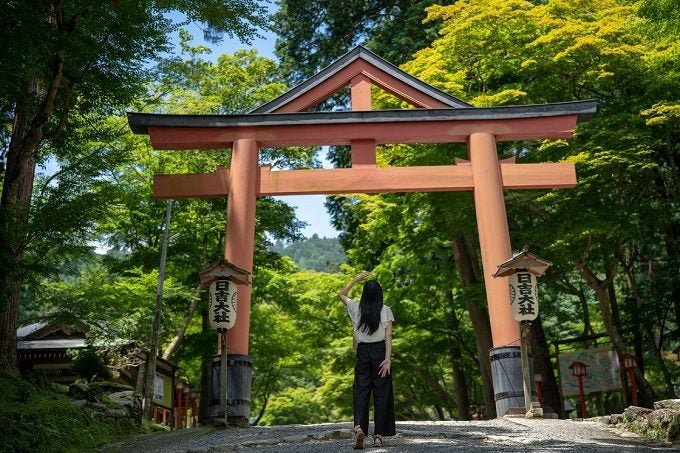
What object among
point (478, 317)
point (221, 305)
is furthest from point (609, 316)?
point (221, 305)

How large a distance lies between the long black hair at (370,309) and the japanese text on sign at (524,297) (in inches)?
170

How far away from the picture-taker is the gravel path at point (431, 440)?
19.0 feet

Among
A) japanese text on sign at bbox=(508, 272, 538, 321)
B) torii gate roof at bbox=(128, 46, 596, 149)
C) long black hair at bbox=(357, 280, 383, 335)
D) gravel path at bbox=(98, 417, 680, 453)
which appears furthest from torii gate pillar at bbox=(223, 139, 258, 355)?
long black hair at bbox=(357, 280, 383, 335)

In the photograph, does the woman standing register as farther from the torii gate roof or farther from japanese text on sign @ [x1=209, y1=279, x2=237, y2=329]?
the torii gate roof

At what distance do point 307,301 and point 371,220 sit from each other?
4083 mm

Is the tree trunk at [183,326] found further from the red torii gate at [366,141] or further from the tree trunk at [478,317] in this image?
the tree trunk at [478,317]

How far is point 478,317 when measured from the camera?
15500 millimetres

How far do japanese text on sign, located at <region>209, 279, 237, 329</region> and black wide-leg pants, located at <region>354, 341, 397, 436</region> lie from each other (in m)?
3.86

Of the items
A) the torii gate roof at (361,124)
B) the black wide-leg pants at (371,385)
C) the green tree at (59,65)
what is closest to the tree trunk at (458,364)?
the torii gate roof at (361,124)

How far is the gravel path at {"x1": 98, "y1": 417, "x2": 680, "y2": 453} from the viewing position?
5.79 m

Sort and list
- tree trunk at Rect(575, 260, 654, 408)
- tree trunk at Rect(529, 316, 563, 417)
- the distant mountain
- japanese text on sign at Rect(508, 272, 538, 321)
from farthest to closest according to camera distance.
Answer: the distant mountain
tree trunk at Rect(529, 316, 563, 417)
tree trunk at Rect(575, 260, 654, 408)
japanese text on sign at Rect(508, 272, 538, 321)

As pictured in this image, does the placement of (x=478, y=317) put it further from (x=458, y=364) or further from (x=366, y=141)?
(x=366, y=141)

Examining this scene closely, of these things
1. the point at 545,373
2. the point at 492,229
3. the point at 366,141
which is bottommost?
the point at 545,373

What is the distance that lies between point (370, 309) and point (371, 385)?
2.04ft
